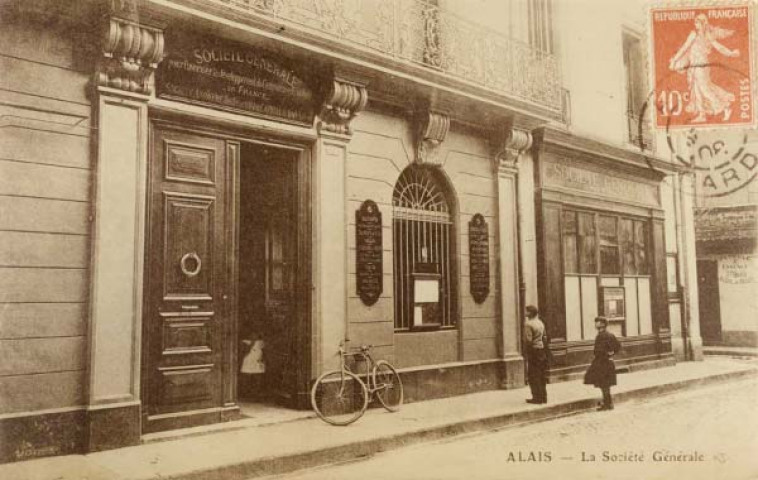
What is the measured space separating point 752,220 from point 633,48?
6097mm

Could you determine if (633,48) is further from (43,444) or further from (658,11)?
(43,444)

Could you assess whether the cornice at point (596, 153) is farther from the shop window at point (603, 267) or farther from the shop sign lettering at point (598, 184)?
the shop window at point (603, 267)

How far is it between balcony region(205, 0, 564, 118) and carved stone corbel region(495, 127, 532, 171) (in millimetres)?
555

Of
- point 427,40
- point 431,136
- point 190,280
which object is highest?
point 427,40

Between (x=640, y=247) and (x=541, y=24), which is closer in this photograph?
(x=541, y=24)

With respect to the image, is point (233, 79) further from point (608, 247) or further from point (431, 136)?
point (608, 247)

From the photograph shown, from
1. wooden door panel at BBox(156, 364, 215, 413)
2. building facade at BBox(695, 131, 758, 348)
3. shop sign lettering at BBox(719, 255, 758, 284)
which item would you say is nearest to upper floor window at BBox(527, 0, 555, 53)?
building facade at BBox(695, 131, 758, 348)

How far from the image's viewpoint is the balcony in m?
7.63

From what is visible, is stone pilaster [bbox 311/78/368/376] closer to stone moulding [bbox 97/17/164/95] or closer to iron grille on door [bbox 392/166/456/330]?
iron grille on door [bbox 392/166/456/330]

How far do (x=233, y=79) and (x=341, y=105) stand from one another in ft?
4.95

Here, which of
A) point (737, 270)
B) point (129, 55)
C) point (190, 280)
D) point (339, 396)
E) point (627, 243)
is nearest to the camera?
point (129, 55)

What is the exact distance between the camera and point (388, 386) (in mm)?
8086

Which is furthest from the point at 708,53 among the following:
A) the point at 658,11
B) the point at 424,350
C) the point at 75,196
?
the point at 75,196

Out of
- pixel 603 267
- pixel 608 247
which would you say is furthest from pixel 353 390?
pixel 608 247
